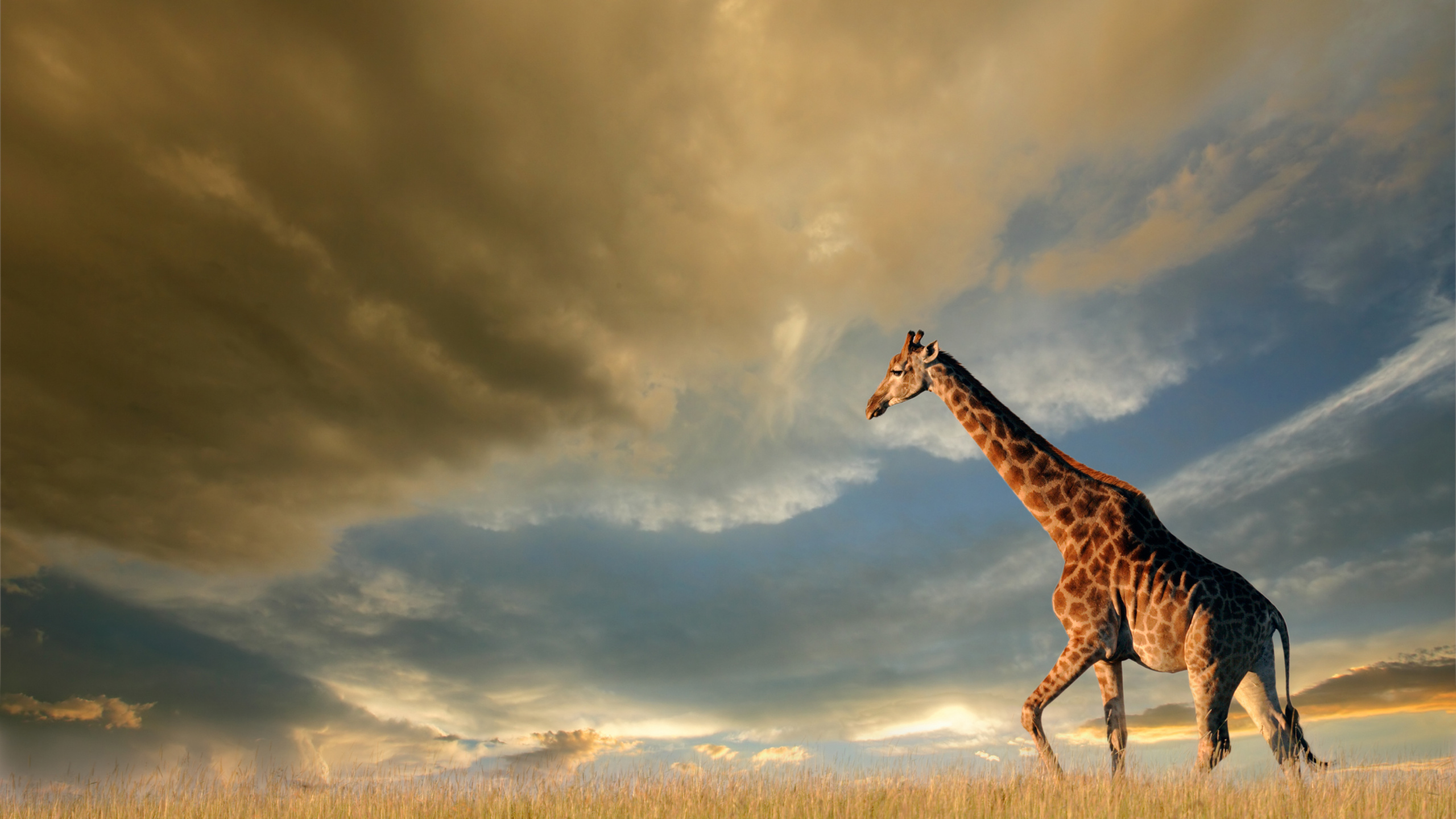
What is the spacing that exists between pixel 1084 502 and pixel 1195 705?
3285 mm

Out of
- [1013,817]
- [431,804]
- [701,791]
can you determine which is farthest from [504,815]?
[1013,817]

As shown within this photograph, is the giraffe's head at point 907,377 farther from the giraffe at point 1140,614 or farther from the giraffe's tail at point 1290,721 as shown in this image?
the giraffe's tail at point 1290,721

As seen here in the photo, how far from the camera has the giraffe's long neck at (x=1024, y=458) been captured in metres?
14.2

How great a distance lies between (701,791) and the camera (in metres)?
12.4

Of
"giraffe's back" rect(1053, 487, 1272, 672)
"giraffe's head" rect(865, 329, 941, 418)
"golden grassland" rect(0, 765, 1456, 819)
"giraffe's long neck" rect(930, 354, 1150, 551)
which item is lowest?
"golden grassland" rect(0, 765, 1456, 819)

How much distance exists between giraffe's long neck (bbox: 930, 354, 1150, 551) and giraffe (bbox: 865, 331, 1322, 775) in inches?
0.8

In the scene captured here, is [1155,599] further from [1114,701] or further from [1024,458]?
[1024,458]

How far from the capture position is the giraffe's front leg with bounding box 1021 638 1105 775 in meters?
12.8

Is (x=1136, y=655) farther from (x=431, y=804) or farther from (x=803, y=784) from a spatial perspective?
(x=431, y=804)

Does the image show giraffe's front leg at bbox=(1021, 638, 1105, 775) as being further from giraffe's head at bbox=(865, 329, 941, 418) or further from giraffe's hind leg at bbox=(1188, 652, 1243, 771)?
giraffe's head at bbox=(865, 329, 941, 418)

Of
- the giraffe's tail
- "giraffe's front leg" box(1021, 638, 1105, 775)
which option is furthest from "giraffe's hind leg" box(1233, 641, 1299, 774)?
"giraffe's front leg" box(1021, 638, 1105, 775)

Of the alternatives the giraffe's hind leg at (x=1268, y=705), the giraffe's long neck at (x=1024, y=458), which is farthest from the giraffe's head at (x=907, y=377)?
the giraffe's hind leg at (x=1268, y=705)

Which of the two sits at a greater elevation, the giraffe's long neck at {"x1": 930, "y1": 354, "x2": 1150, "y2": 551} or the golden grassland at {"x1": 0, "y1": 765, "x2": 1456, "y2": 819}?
the giraffe's long neck at {"x1": 930, "y1": 354, "x2": 1150, "y2": 551}

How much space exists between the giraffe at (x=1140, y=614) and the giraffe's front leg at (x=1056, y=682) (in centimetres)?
2
